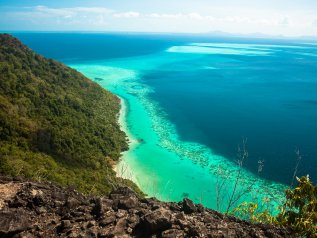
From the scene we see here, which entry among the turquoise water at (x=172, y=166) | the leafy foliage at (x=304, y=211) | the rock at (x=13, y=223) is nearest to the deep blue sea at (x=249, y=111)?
the turquoise water at (x=172, y=166)

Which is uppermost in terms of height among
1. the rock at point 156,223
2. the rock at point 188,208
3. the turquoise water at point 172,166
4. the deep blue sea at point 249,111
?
the rock at point 156,223

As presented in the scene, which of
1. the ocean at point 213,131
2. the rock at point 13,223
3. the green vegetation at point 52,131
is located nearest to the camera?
the rock at point 13,223

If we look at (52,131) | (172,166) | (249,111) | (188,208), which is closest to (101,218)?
(188,208)

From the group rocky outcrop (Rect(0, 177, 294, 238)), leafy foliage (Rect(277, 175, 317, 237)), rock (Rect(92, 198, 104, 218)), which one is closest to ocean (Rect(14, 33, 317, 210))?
leafy foliage (Rect(277, 175, 317, 237))

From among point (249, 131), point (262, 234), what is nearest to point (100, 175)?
point (262, 234)

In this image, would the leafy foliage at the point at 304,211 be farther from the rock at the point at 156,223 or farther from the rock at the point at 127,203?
the rock at the point at 127,203

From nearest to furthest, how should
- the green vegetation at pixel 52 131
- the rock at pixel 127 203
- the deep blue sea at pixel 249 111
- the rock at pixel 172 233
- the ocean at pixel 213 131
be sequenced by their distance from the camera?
the rock at pixel 172 233 < the rock at pixel 127 203 < the green vegetation at pixel 52 131 < the ocean at pixel 213 131 < the deep blue sea at pixel 249 111

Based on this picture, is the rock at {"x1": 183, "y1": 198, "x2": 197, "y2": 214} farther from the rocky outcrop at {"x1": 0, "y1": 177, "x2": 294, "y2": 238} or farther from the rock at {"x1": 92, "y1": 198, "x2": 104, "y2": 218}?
the rock at {"x1": 92, "y1": 198, "x2": 104, "y2": 218}

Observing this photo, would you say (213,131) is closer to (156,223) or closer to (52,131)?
(52,131)
